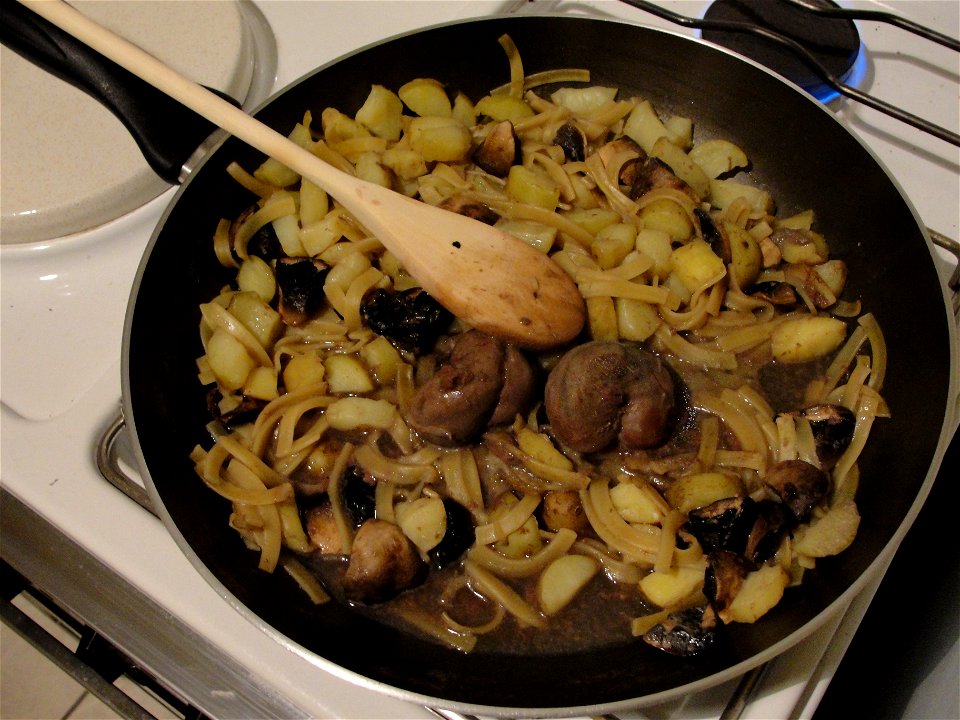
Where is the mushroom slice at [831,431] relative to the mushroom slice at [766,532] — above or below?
above

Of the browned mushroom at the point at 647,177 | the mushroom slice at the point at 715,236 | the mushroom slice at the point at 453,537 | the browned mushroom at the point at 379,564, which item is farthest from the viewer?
the browned mushroom at the point at 647,177

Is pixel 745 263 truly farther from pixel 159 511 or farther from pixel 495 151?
pixel 159 511

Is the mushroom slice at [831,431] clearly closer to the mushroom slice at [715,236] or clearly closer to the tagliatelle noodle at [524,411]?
the tagliatelle noodle at [524,411]

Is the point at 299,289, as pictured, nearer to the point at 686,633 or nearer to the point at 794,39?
the point at 686,633

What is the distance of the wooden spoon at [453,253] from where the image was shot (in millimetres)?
2225

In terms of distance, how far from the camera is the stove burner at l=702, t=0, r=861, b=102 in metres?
2.74

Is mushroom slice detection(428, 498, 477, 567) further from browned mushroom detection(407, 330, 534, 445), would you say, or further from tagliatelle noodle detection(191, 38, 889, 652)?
browned mushroom detection(407, 330, 534, 445)

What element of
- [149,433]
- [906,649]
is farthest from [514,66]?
[906,649]

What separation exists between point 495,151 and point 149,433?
155 centimetres

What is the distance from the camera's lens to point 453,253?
2279 mm

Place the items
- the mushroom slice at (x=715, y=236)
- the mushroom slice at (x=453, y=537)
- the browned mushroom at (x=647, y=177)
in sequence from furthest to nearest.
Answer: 1. the browned mushroom at (x=647, y=177)
2. the mushroom slice at (x=715, y=236)
3. the mushroom slice at (x=453, y=537)

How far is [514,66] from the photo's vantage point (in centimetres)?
288

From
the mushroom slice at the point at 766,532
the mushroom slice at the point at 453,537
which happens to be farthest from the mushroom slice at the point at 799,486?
the mushroom slice at the point at 453,537

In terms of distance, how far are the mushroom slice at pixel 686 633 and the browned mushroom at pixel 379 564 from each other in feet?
2.29
